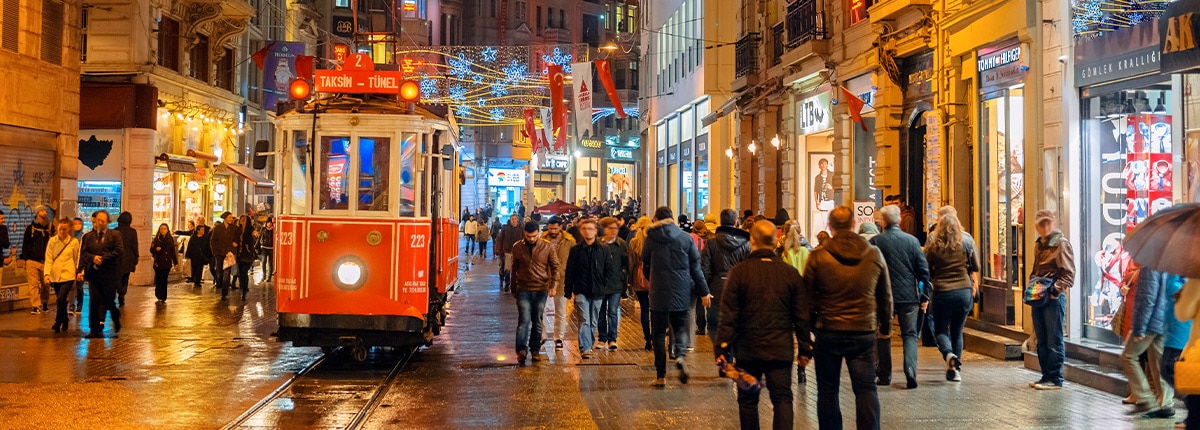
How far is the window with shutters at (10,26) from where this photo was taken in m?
17.9

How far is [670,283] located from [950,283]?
9.03 ft

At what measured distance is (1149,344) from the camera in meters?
8.73

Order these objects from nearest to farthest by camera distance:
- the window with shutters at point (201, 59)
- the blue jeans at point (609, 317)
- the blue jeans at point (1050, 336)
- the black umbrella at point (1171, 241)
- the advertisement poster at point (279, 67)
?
the black umbrella at point (1171, 241), the blue jeans at point (1050, 336), the blue jeans at point (609, 317), the advertisement poster at point (279, 67), the window with shutters at point (201, 59)

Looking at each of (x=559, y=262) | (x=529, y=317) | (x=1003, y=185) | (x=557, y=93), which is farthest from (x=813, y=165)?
(x=529, y=317)

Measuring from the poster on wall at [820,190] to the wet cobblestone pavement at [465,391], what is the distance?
9.25m

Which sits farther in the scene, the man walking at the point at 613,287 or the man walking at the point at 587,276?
the man walking at the point at 613,287

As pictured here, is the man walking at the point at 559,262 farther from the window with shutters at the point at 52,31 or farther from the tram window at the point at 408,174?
the window with shutters at the point at 52,31

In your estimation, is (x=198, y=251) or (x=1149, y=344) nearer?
(x=1149, y=344)

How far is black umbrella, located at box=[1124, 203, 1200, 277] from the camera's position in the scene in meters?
5.92

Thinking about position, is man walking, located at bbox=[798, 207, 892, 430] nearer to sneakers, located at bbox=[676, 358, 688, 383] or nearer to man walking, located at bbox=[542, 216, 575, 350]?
sneakers, located at bbox=[676, 358, 688, 383]

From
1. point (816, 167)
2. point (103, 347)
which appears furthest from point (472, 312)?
point (816, 167)

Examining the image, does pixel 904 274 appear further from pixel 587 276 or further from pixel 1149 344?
pixel 587 276

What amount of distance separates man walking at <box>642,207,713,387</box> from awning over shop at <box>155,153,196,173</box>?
20.0 m

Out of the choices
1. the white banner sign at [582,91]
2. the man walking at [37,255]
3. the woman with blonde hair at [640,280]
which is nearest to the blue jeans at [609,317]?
the woman with blonde hair at [640,280]
